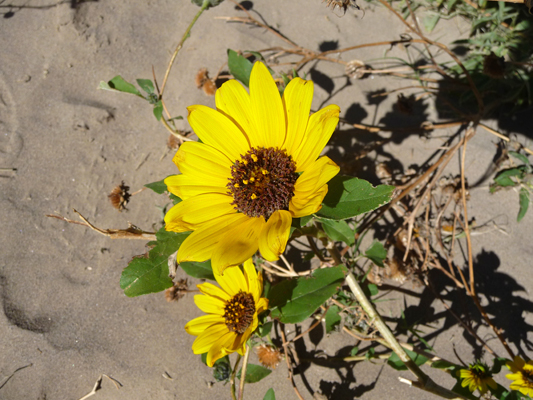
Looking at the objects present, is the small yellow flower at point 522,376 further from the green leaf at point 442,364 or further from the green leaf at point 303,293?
the green leaf at point 303,293

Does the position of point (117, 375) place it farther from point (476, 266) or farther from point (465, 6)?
point (465, 6)

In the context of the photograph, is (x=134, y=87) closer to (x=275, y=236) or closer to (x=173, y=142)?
(x=173, y=142)

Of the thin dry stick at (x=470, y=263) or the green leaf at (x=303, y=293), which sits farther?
the thin dry stick at (x=470, y=263)

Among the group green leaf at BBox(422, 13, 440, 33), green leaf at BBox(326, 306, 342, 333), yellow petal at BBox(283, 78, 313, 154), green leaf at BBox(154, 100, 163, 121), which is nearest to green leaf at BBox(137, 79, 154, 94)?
green leaf at BBox(154, 100, 163, 121)

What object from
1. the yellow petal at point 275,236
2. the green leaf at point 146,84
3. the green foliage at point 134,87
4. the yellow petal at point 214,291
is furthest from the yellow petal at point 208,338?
the green leaf at point 146,84

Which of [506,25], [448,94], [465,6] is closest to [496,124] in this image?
[448,94]
